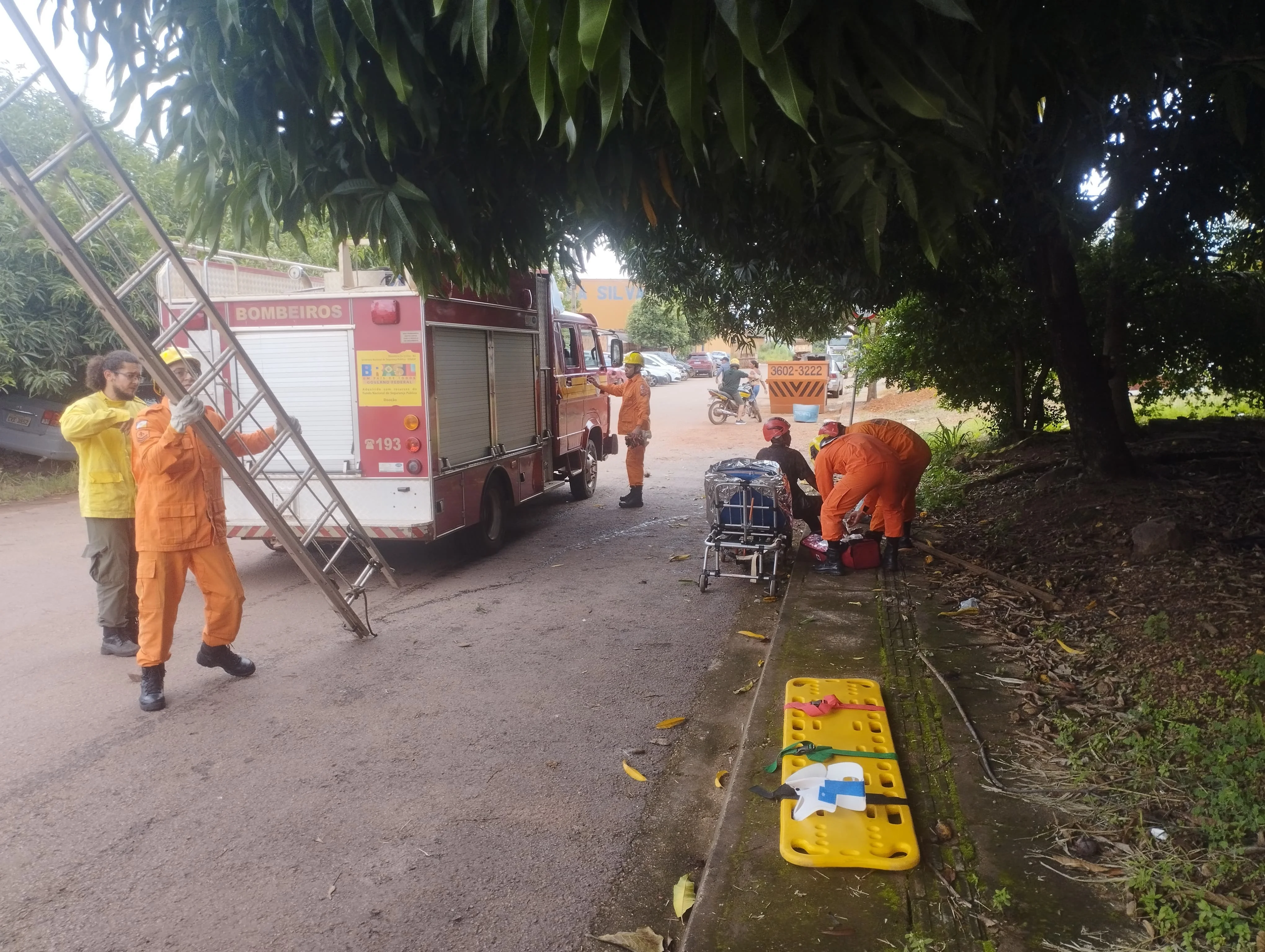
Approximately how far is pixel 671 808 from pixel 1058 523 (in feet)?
15.4

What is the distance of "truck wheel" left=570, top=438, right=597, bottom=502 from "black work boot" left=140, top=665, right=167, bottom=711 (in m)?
6.99

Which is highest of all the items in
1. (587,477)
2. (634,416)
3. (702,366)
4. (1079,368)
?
(702,366)

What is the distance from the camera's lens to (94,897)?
3057 mm

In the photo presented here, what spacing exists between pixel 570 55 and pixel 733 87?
0.41m

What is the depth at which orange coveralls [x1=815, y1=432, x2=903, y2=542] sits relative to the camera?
6.57m

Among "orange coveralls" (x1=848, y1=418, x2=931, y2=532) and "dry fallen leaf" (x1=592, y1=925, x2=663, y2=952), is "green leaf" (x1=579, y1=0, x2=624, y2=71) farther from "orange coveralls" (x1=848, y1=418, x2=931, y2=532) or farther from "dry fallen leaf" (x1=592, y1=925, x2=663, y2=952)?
"orange coveralls" (x1=848, y1=418, x2=931, y2=532)

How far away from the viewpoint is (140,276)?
4.07 meters

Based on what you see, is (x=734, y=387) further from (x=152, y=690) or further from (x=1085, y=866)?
(x=1085, y=866)

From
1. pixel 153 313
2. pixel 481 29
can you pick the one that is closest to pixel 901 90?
pixel 481 29

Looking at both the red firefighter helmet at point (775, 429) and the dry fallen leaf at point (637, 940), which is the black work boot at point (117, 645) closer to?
the dry fallen leaf at point (637, 940)

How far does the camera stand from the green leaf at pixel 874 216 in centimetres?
254

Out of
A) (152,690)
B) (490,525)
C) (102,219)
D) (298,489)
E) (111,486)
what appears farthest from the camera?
(490,525)

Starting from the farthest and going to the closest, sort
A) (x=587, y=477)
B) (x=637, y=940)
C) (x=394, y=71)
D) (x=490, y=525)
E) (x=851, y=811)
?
(x=587, y=477) < (x=490, y=525) < (x=851, y=811) < (x=637, y=940) < (x=394, y=71)

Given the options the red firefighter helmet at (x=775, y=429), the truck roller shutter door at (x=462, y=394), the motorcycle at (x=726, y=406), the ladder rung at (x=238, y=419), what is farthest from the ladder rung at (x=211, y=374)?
the motorcycle at (x=726, y=406)
